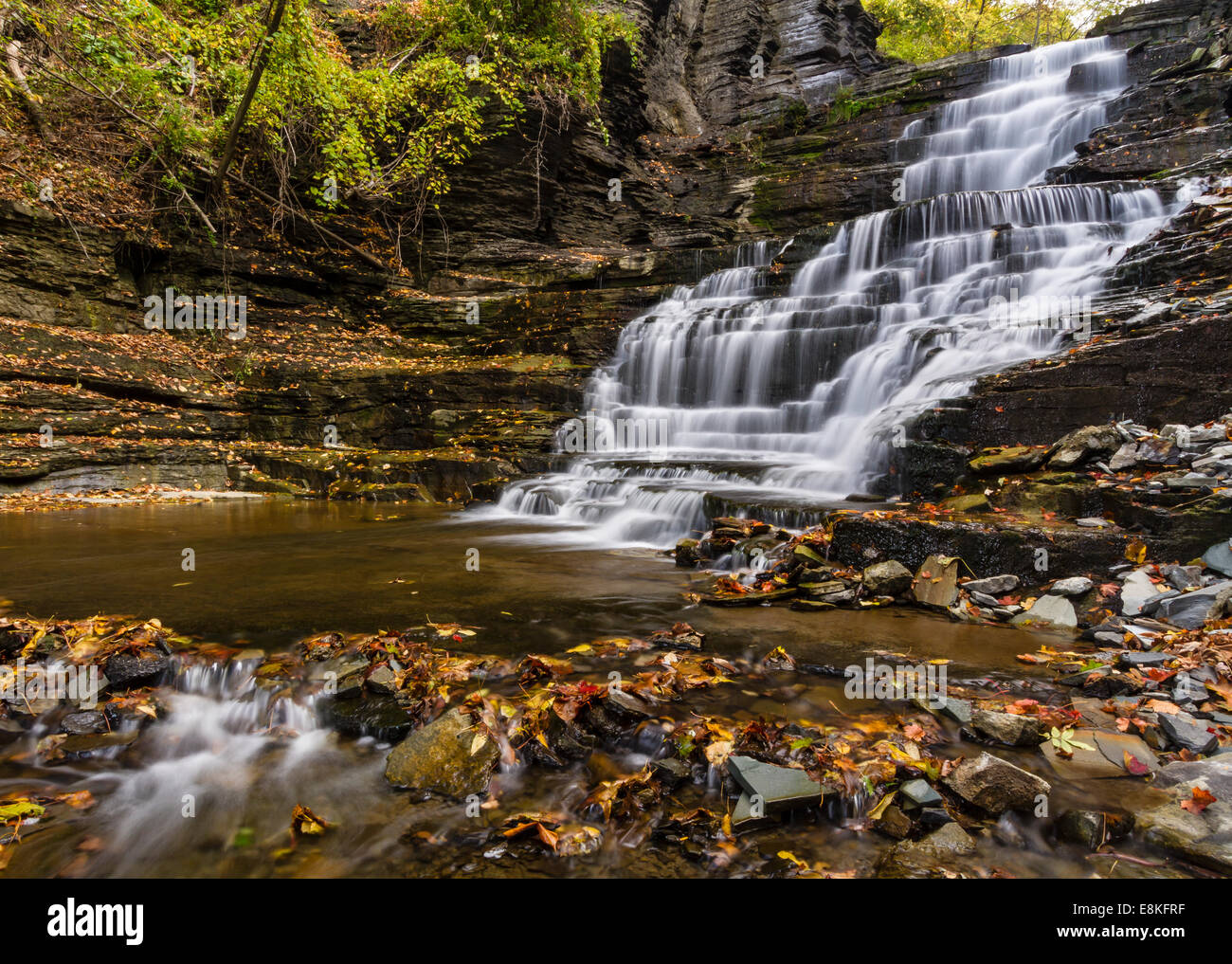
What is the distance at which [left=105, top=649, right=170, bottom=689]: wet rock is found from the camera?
301 cm

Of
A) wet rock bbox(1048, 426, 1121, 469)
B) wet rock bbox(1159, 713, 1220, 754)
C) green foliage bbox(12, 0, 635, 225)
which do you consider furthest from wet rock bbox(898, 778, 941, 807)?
green foliage bbox(12, 0, 635, 225)

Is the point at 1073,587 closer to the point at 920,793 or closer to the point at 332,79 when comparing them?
the point at 920,793

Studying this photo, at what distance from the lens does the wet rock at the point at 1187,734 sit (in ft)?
7.62

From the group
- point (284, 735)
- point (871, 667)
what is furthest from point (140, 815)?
point (871, 667)

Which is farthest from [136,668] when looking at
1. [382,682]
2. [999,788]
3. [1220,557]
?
[1220,557]

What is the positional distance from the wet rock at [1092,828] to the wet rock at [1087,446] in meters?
4.35

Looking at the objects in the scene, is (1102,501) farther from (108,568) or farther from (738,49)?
(738,49)

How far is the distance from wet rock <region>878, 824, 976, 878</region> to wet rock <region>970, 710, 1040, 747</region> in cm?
73

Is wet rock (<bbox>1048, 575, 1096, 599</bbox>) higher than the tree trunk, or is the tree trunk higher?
the tree trunk

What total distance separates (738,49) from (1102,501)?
3056 centimetres

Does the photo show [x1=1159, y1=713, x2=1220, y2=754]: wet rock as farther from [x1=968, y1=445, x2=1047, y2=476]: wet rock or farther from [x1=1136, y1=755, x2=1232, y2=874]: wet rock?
[x1=968, y1=445, x2=1047, y2=476]: wet rock

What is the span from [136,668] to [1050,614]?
584 cm

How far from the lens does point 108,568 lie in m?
5.09
